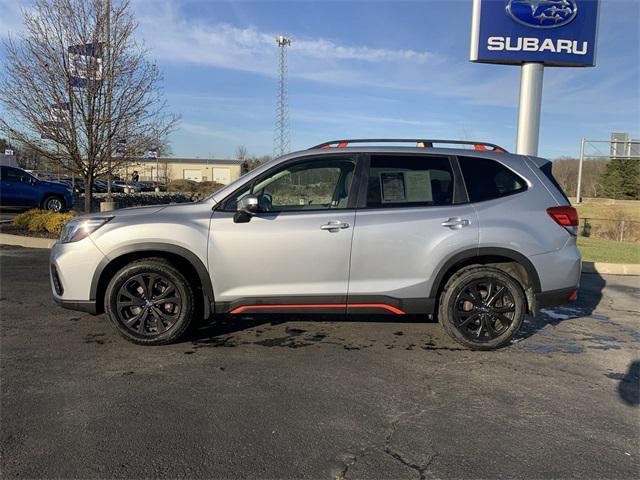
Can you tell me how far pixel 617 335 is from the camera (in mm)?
5492

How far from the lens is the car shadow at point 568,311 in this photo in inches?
221

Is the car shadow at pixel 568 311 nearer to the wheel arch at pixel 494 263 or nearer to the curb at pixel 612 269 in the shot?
the wheel arch at pixel 494 263

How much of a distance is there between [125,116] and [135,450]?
1055cm

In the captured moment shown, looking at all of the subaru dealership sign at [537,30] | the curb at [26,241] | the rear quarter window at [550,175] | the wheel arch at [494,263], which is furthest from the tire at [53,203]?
the rear quarter window at [550,175]

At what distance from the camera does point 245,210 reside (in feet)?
14.7

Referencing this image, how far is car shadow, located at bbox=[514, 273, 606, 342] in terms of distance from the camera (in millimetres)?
5605

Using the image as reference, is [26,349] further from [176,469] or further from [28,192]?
[28,192]

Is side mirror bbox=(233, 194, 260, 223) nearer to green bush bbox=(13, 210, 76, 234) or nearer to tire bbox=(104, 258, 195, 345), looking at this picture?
tire bbox=(104, 258, 195, 345)

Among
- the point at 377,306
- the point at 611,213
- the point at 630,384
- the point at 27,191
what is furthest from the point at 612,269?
the point at 611,213

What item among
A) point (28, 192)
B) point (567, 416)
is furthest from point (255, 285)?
point (28, 192)

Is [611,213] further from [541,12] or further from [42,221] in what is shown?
[42,221]

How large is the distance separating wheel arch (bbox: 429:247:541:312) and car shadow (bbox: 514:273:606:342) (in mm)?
748

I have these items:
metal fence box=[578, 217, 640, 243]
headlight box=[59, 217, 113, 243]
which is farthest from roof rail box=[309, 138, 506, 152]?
metal fence box=[578, 217, 640, 243]

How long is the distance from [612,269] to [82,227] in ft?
31.2
